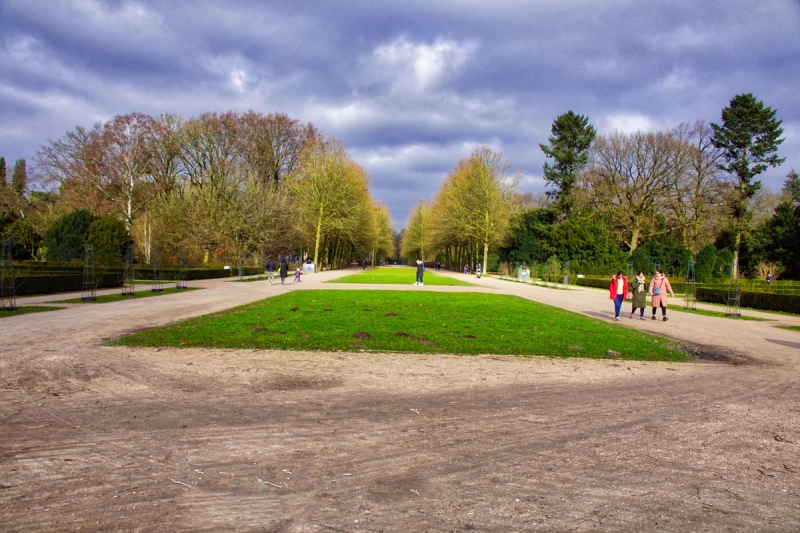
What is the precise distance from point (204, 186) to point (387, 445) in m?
44.5

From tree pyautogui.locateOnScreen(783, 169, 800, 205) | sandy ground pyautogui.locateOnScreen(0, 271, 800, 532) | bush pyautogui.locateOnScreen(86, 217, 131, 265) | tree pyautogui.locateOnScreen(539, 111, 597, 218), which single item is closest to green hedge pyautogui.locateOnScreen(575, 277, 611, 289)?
tree pyautogui.locateOnScreen(539, 111, 597, 218)

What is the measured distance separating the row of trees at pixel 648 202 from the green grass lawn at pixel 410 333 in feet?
121

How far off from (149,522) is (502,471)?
8.30ft

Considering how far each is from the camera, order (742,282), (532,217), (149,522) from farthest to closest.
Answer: (532,217) < (742,282) < (149,522)

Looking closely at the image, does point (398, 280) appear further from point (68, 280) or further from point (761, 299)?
point (761, 299)

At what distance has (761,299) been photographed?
74.6 ft

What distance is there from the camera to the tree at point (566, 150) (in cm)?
5512

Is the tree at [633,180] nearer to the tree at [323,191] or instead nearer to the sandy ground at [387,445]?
the tree at [323,191]

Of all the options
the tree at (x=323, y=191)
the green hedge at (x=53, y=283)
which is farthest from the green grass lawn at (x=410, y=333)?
the tree at (x=323, y=191)

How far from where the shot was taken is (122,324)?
38.7ft

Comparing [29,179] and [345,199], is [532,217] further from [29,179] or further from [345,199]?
[29,179]

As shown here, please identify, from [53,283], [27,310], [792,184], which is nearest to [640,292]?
[27,310]

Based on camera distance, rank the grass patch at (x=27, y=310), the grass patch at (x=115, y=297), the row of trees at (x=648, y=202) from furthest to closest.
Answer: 1. the row of trees at (x=648, y=202)
2. the grass patch at (x=115, y=297)
3. the grass patch at (x=27, y=310)

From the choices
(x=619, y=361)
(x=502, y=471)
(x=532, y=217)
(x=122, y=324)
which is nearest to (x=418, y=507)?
(x=502, y=471)
